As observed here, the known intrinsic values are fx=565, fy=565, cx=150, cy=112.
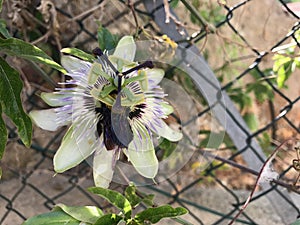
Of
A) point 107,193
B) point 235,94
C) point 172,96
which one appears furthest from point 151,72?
point 235,94

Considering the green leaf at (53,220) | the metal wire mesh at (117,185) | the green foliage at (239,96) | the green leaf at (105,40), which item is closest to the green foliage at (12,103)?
the green leaf at (53,220)

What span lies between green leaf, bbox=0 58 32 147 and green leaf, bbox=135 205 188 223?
19 cm

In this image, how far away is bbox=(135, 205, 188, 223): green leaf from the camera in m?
0.74

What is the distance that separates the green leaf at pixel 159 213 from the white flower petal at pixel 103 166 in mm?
72

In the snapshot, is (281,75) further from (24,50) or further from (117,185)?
(24,50)

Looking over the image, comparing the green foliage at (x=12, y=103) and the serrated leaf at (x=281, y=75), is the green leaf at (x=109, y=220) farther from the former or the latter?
the serrated leaf at (x=281, y=75)

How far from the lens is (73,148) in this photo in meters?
0.76

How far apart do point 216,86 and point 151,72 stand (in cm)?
22

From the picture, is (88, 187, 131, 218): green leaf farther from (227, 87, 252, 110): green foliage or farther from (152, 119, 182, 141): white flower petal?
(227, 87, 252, 110): green foliage

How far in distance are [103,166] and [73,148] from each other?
58 millimetres

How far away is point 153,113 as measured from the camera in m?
0.77

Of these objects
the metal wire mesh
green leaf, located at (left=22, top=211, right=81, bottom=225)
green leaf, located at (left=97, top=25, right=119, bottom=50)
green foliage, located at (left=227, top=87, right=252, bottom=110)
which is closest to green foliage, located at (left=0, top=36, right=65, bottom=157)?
green leaf, located at (left=22, top=211, right=81, bottom=225)

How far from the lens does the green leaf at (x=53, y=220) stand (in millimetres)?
765

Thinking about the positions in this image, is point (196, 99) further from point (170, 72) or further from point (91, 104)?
point (91, 104)
